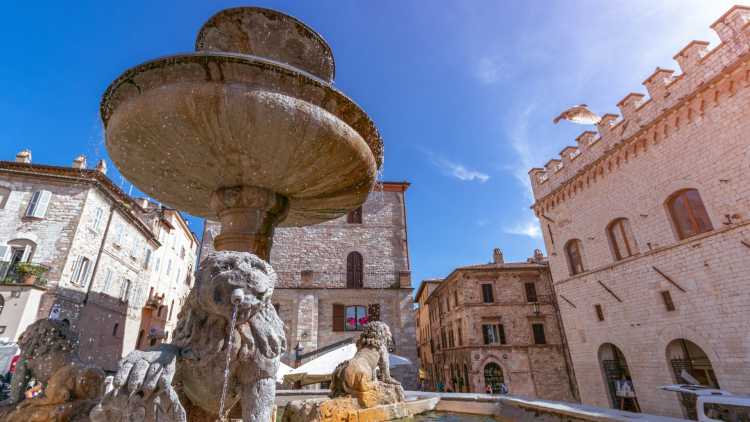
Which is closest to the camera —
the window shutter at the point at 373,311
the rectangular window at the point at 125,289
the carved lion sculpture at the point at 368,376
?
the carved lion sculpture at the point at 368,376

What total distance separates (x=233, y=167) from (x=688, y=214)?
13286mm

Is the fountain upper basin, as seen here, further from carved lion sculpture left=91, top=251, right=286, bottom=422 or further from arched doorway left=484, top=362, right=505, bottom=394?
arched doorway left=484, top=362, right=505, bottom=394

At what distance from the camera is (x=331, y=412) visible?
14.5 feet

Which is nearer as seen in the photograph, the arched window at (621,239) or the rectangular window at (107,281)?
the arched window at (621,239)

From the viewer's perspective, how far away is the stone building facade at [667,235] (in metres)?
9.30

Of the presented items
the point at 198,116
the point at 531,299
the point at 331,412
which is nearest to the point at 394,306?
the point at 531,299

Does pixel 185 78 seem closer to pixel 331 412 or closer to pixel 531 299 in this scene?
pixel 331 412

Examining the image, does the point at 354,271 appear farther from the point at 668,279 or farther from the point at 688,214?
the point at 688,214

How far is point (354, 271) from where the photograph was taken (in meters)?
20.0

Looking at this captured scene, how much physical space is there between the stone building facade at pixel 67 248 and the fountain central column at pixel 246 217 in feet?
51.9

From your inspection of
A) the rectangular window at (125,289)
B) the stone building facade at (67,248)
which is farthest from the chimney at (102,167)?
the rectangular window at (125,289)

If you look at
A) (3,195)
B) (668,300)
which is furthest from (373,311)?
(3,195)

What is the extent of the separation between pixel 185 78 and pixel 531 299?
2608 centimetres

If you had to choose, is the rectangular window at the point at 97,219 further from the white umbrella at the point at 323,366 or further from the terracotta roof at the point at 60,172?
the white umbrella at the point at 323,366
